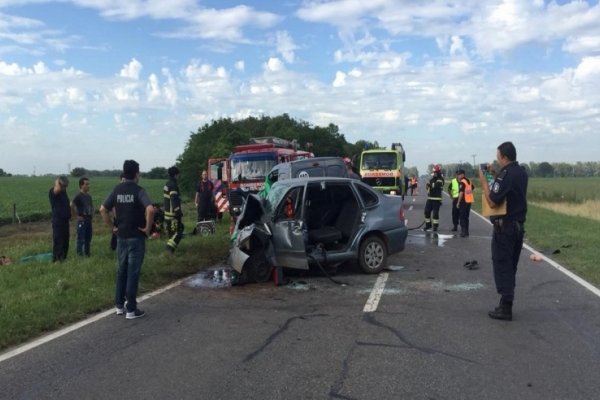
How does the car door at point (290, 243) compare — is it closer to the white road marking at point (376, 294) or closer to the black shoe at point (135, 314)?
the white road marking at point (376, 294)

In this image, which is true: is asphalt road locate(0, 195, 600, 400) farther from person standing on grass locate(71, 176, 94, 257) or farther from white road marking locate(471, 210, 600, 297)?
person standing on grass locate(71, 176, 94, 257)

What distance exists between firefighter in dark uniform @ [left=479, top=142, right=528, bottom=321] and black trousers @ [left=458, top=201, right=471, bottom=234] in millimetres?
8777

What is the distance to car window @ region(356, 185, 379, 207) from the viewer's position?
9866mm

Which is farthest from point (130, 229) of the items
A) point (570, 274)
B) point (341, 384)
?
Answer: point (570, 274)

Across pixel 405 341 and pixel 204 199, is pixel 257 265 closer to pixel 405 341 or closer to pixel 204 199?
pixel 405 341

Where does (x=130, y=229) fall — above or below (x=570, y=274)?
above

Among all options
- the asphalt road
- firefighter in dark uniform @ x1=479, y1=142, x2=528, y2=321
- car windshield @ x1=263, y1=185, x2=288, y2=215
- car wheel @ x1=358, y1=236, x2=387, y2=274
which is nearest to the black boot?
firefighter in dark uniform @ x1=479, y1=142, x2=528, y2=321

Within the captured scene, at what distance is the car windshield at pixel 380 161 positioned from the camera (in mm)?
25875

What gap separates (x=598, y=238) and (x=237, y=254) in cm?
1045

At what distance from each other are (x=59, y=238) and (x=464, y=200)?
33.3 ft

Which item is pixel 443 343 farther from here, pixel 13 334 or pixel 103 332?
pixel 13 334

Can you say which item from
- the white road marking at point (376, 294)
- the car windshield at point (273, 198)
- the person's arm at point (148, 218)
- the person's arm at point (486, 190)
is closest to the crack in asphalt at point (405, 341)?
the white road marking at point (376, 294)

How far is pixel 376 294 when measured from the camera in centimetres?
785

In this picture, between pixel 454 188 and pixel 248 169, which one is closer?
pixel 454 188
